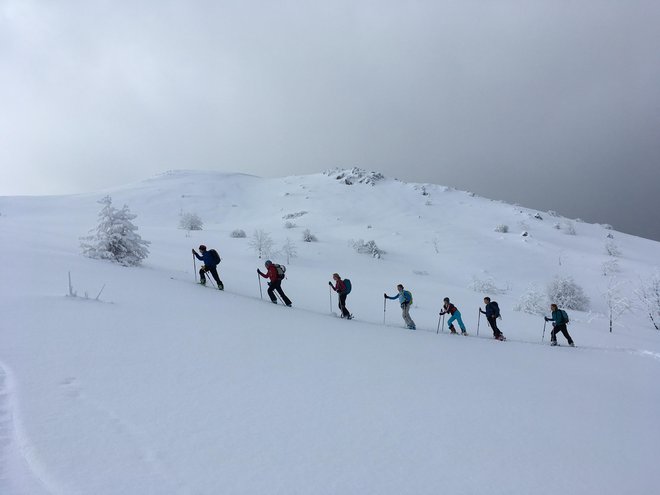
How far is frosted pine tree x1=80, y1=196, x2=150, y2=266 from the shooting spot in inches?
549

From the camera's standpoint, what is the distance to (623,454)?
16.0 feet

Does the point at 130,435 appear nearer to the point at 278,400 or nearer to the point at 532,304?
the point at 278,400

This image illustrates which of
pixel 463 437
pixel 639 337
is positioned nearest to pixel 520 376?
pixel 463 437

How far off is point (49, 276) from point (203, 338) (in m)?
5.66

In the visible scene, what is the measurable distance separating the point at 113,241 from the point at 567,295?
28083 millimetres

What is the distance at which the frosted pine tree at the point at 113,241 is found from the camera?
1394 centimetres

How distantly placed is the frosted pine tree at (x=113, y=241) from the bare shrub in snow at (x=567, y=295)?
26063 millimetres

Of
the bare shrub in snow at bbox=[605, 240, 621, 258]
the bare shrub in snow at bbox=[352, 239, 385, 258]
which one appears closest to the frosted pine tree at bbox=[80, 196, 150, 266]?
the bare shrub in snow at bbox=[352, 239, 385, 258]

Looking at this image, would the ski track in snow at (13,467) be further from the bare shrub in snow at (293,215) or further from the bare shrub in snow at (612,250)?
the bare shrub in snow at (293,215)

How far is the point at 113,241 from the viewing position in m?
14.2

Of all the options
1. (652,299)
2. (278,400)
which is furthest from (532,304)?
(278,400)

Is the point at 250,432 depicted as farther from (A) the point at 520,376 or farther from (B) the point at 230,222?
(B) the point at 230,222

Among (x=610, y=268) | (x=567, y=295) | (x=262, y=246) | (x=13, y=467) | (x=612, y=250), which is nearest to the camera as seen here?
(x=13, y=467)

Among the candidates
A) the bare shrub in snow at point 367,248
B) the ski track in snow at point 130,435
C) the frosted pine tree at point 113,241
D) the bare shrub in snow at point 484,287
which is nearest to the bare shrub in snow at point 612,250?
the bare shrub in snow at point 484,287
